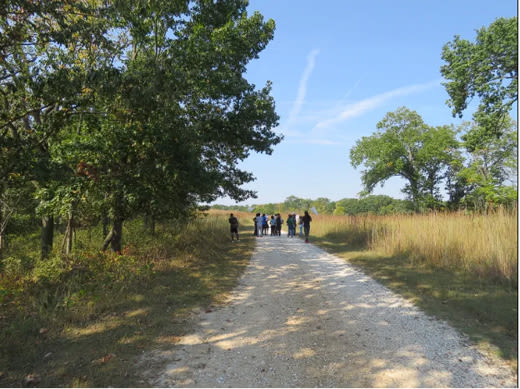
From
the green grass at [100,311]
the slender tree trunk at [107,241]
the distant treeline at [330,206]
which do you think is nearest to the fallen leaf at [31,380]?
the green grass at [100,311]

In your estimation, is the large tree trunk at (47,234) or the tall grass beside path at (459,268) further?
the large tree trunk at (47,234)

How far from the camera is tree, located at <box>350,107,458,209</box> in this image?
33.6 m

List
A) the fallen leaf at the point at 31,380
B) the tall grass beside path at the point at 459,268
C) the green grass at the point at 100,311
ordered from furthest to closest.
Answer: the tall grass beside path at the point at 459,268 → the green grass at the point at 100,311 → the fallen leaf at the point at 31,380

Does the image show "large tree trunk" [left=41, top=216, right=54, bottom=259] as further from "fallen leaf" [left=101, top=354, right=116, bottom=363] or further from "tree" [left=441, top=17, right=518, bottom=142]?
"tree" [left=441, top=17, right=518, bottom=142]

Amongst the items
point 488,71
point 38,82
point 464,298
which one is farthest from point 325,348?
point 488,71

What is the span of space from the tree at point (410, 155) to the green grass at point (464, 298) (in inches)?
1128

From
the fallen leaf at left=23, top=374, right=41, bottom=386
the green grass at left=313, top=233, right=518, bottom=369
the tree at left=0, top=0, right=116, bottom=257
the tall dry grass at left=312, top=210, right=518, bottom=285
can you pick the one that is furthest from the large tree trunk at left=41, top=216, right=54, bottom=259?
the tall dry grass at left=312, top=210, right=518, bottom=285

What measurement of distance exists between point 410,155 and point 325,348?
37155 mm

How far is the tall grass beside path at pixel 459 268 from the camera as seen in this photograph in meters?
4.41

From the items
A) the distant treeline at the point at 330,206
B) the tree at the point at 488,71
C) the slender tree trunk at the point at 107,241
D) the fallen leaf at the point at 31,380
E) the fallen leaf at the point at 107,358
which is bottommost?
the fallen leaf at the point at 31,380

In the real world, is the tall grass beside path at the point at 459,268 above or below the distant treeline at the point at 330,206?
below

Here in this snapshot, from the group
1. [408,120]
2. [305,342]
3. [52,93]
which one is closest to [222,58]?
[52,93]

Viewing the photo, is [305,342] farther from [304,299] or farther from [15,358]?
[15,358]

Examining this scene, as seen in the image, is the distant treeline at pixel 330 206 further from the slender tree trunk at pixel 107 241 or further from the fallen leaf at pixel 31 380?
the fallen leaf at pixel 31 380
